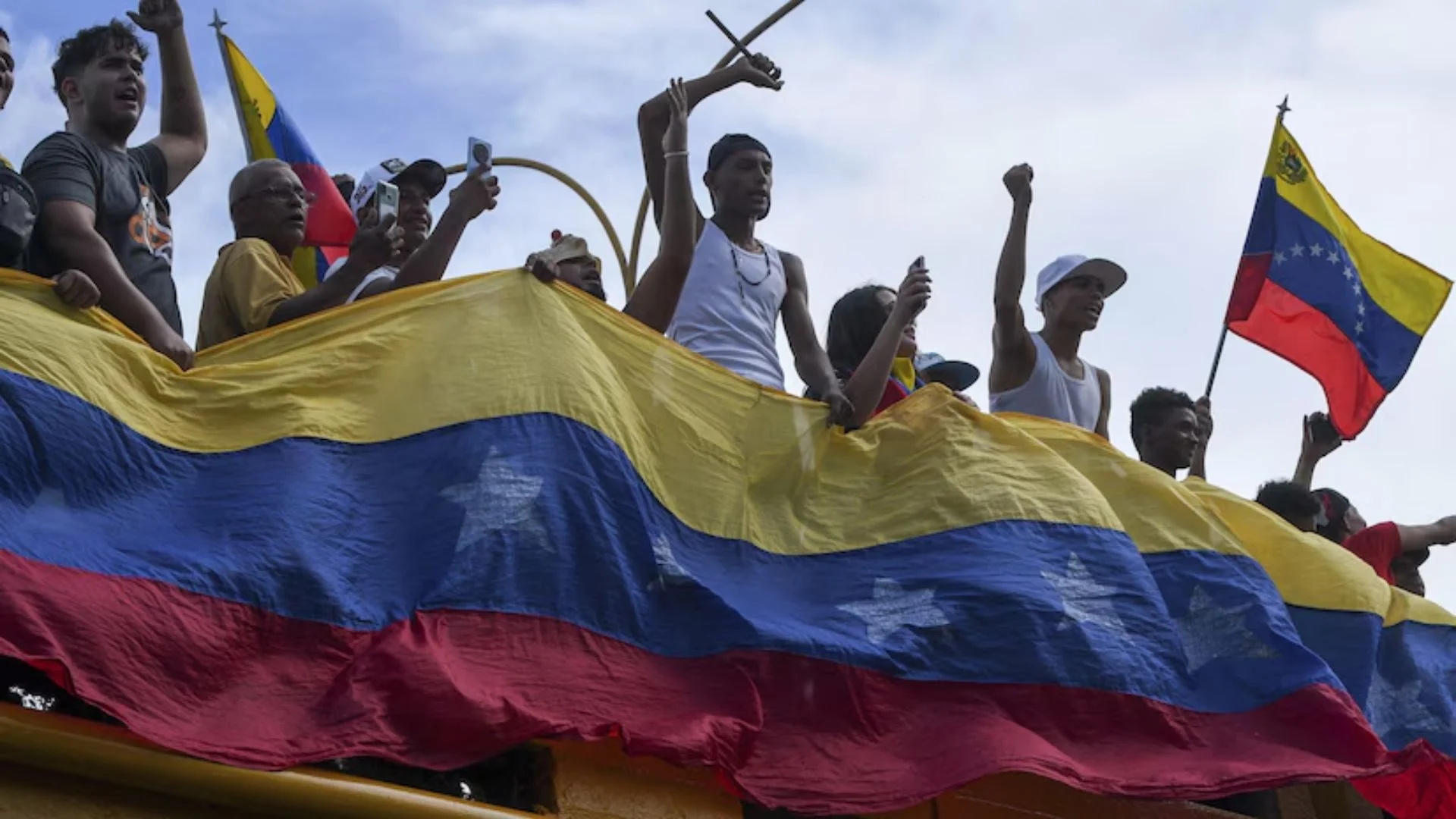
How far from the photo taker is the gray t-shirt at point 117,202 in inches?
198

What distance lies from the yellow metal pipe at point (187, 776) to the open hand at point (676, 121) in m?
2.48

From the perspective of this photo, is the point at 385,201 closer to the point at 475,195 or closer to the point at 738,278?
the point at 475,195

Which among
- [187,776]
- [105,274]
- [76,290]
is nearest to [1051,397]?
[105,274]

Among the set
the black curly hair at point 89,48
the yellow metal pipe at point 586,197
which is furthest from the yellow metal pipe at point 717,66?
the black curly hair at point 89,48

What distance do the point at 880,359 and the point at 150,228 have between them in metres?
2.23

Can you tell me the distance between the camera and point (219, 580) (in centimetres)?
432

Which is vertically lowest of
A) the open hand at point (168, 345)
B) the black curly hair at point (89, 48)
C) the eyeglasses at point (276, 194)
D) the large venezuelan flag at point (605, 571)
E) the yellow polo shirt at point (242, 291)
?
the large venezuelan flag at point (605, 571)

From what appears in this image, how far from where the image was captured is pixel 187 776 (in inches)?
162

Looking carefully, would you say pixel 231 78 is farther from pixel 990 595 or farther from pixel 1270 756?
pixel 1270 756

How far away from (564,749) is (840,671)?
761 millimetres

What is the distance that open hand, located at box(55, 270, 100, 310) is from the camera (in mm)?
4656

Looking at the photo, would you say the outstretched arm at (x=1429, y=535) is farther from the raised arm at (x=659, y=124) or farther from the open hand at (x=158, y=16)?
the open hand at (x=158, y=16)

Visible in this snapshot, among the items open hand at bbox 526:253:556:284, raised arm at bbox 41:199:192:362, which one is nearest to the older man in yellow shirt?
open hand at bbox 526:253:556:284

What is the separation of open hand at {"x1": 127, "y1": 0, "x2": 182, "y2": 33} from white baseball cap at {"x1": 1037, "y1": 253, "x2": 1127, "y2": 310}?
3487mm
